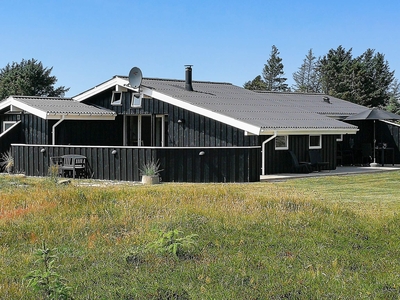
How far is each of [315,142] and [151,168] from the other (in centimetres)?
787

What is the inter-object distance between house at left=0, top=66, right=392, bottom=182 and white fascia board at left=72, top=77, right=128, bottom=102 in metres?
0.04

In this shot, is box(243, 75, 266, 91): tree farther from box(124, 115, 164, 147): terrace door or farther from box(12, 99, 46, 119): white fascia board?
box(12, 99, 46, 119): white fascia board

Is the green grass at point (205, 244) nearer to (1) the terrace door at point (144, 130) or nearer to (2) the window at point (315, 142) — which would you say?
(2) the window at point (315, 142)

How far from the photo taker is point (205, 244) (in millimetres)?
8859

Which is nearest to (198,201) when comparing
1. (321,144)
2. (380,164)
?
(321,144)

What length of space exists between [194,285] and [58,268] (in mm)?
1728

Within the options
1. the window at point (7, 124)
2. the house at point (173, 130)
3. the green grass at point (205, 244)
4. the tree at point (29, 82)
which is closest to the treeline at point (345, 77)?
the tree at point (29, 82)

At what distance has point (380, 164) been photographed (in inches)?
1166

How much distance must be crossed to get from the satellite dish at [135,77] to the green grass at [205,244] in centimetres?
1238

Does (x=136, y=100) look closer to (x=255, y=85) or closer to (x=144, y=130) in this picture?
(x=144, y=130)

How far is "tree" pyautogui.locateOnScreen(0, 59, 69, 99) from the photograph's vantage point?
55.0m

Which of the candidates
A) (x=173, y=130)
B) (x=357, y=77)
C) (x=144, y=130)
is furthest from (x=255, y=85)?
(x=173, y=130)

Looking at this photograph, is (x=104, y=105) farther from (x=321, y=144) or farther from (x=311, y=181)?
(x=311, y=181)

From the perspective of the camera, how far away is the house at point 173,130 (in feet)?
65.6
